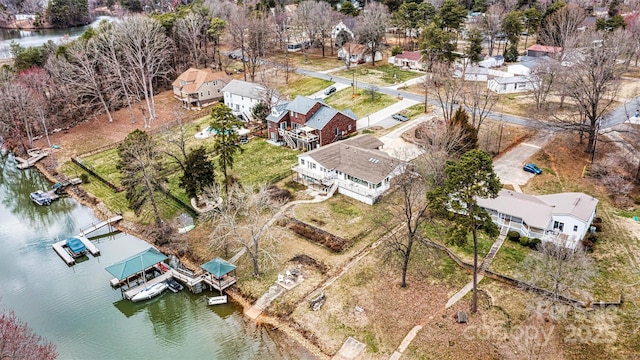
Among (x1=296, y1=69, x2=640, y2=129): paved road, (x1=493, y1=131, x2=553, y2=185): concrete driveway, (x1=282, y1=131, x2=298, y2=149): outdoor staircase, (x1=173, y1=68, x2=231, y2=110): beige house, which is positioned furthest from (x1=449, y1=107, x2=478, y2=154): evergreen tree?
(x1=173, y1=68, x2=231, y2=110): beige house

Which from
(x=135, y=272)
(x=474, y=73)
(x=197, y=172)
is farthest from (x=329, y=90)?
(x=135, y=272)

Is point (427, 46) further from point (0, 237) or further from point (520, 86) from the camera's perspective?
point (0, 237)

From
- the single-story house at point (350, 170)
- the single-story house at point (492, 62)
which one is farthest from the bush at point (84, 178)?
the single-story house at point (492, 62)

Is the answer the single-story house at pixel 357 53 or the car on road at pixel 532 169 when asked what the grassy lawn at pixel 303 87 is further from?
the car on road at pixel 532 169

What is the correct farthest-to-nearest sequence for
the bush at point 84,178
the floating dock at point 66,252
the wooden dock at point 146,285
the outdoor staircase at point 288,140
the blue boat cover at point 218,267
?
the outdoor staircase at point 288,140
the bush at point 84,178
the floating dock at point 66,252
the wooden dock at point 146,285
the blue boat cover at point 218,267

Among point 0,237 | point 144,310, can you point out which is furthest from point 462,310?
point 0,237

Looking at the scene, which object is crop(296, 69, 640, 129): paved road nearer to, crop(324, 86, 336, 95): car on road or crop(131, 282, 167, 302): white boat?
crop(324, 86, 336, 95): car on road
